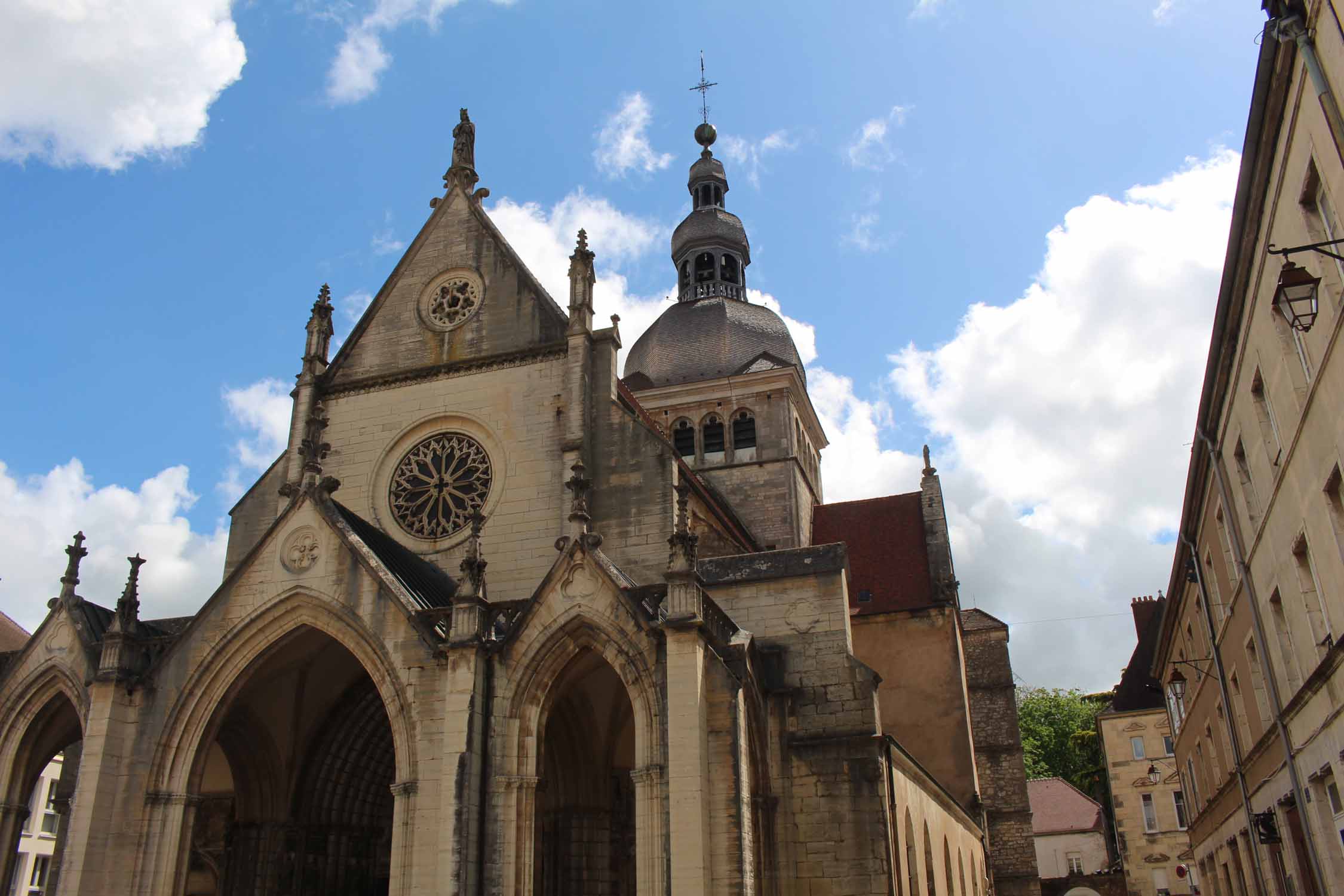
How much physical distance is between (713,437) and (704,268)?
22.3 feet

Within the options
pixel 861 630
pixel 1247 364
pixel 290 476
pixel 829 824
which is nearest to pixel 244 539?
pixel 290 476

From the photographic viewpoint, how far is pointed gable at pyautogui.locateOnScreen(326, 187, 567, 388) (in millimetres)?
18703

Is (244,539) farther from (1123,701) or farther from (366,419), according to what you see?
(1123,701)

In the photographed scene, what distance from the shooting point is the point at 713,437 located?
32312mm

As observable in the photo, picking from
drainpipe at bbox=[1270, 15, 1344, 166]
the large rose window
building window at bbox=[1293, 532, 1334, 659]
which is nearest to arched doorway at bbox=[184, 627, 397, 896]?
the large rose window

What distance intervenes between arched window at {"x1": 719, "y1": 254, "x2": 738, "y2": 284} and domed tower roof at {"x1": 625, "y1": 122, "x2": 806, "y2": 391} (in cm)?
2

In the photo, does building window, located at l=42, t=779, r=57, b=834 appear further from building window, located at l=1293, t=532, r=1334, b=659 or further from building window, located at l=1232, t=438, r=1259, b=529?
building window, located at l=1293, t=532, r=1334, b=659

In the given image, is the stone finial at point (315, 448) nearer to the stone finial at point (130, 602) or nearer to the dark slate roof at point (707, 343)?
the stone finial at point (130, 602)

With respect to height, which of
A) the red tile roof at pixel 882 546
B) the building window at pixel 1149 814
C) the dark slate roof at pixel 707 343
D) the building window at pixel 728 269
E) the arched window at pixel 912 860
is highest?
the building window at pixel 728 269

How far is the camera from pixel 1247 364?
38.6 feet

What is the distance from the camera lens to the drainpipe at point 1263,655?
1150cm

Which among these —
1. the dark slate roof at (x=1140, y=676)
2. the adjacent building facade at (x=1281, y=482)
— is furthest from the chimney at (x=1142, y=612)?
the adjacent building facade at (x=1281, y=482)

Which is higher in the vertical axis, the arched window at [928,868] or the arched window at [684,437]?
the arched window at [684,437]

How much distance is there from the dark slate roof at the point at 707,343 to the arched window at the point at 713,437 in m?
1.30
